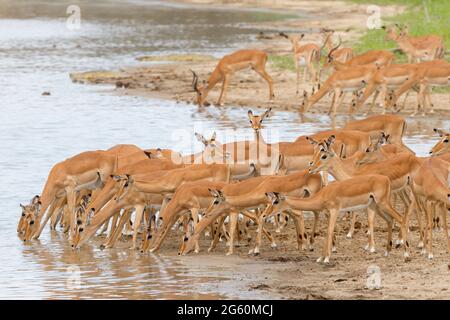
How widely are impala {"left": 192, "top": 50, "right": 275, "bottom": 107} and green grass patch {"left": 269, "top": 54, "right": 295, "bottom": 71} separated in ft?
10.4

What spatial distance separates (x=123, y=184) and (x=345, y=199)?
94.4 inches

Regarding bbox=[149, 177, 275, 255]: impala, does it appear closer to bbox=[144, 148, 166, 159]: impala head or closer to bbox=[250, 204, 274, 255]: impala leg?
bbox=[250, 204, 274, 255]: impala leg

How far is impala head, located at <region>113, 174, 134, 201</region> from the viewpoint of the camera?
39.1ft

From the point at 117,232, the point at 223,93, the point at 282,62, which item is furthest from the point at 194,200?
the point at 282,62

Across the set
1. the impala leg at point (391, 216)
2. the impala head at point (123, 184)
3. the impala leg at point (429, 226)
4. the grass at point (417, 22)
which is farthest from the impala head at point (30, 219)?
the grass at point (417, 22)

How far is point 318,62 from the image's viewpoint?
25453 millimetres

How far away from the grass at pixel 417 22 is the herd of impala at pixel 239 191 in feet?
48.4

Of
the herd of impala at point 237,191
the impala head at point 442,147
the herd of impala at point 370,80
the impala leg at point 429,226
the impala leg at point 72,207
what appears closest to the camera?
the impala leg at point 429,226

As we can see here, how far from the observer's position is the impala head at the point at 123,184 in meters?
11.9

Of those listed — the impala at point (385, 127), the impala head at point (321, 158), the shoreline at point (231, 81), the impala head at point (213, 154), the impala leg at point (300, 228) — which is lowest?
the shoreline at point (231, 81)

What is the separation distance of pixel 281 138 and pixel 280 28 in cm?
2172

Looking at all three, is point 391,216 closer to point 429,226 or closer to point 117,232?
point 429,226

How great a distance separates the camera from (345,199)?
11.2 meters

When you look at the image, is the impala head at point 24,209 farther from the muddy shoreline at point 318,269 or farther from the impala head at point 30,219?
the muddy shoreline at point 318,269
